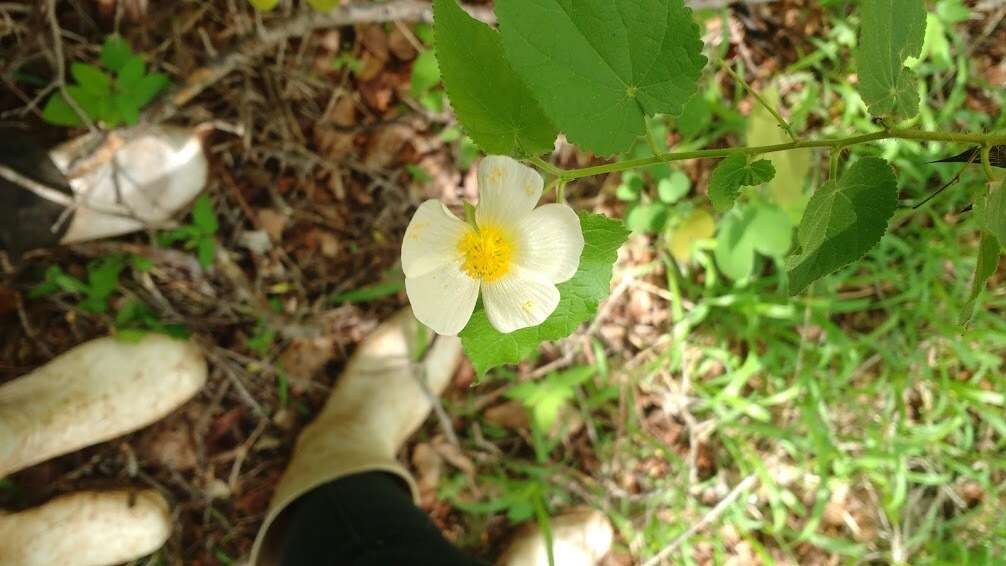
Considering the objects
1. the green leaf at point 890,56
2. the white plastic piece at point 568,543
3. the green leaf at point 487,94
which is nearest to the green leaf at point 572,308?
the green leaf at point 487,94

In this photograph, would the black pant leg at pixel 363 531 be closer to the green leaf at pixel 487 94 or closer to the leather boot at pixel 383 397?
the leather boot at pixel 383 397

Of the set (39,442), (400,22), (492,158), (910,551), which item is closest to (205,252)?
(39,442)

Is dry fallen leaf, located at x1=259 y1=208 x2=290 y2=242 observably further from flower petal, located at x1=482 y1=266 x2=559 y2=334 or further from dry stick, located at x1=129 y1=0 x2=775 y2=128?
flower petal, located at x1=482 y1=266 x2=559 y2=334

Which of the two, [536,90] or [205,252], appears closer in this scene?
[536,90]

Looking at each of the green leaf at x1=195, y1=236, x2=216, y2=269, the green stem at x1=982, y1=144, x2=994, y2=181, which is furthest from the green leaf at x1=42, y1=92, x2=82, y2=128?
the green stem at x1=982, y1=144, x2=994, y2=181

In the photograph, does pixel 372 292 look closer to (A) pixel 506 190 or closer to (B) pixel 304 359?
(B) pixel 304 359

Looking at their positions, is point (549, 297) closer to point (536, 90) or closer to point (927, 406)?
point (536, 90)

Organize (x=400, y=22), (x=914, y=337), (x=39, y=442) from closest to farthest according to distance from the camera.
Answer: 1. (x=39, y=442)
2. (x=400, y=22)
3. (x=914, y=337)
